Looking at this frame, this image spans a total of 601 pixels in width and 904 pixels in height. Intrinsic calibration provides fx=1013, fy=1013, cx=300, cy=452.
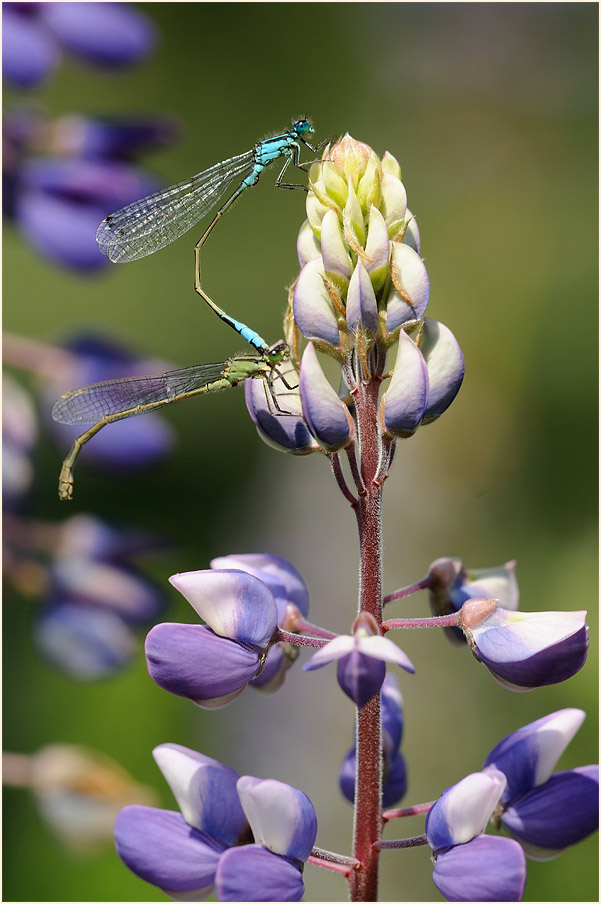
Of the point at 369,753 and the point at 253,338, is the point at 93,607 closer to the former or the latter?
the point at 253,338

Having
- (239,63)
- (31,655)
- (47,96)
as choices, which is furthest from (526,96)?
(31,655)

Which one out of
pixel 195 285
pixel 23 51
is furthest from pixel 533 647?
pixel 23 51

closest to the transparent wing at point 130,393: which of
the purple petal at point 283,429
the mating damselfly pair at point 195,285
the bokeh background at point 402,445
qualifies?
the mating damselfly pair at point 195,285

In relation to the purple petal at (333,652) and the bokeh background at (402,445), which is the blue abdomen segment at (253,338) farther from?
the bokeh background at (402,445)

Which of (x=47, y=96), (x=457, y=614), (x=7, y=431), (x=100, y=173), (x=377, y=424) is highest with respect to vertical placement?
(x=47, y=96)

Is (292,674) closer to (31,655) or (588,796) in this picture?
(31,655)

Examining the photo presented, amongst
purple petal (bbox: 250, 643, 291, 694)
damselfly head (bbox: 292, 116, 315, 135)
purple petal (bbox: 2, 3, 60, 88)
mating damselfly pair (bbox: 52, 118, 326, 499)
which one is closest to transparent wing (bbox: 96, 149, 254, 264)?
mating damselfly pair (bbox: 52, 118, 326, 499)

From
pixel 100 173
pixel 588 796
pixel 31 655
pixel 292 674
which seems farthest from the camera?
pixel 292 674
